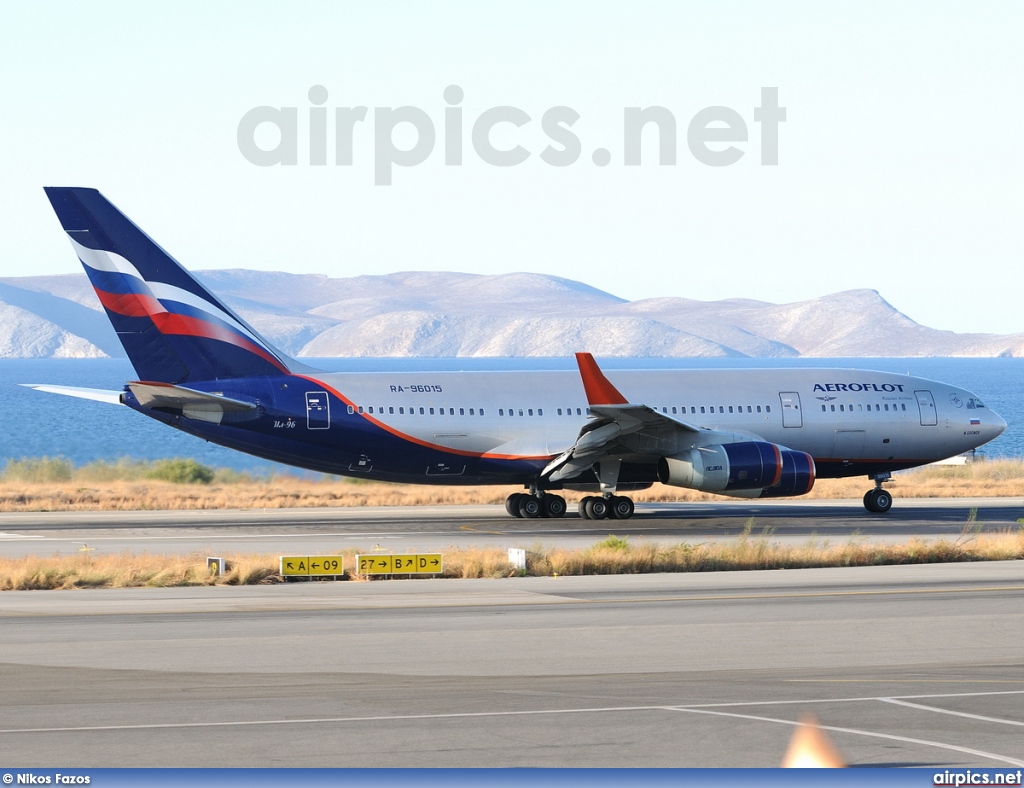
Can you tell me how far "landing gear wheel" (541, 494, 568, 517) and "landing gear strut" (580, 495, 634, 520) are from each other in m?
0.58

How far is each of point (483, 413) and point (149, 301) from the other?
9201 millimetres

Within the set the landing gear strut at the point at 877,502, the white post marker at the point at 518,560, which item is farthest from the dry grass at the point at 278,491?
the white post marker at the point at 518,560

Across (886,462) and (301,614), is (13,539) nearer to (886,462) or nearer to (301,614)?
(301,614)

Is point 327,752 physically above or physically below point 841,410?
below

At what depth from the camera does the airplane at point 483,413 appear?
3634cm

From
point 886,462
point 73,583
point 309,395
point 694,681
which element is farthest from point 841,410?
point 694,681

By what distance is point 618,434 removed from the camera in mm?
37250

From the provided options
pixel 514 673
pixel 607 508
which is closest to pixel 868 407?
pixel 607 508

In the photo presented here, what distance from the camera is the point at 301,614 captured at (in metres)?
20.5

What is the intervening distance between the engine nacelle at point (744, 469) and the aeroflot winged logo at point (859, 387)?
4677 millimetres

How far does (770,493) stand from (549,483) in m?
6.04

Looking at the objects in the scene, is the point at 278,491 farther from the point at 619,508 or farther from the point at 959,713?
the point at 959,713

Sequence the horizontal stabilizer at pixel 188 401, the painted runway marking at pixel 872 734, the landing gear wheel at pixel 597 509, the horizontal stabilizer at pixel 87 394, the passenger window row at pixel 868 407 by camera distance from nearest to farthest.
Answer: the painted runway marking at pixel 872 734, the horizontal stabilizer at pixel 188 401, the horizontal stabilizer at pixel 87 394, the landing gear wheel at pixel 597 509, the passenger window row at pixel 868 407

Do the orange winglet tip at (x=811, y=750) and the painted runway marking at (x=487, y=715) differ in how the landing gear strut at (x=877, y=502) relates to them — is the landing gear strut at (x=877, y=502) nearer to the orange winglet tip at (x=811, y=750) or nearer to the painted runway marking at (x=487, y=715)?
the painted runway marking at (x=487, y=715)
